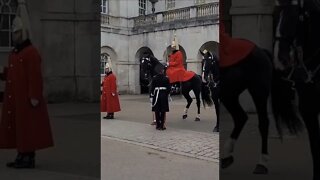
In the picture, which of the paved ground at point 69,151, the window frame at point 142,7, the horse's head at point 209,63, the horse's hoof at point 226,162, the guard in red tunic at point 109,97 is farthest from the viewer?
the window frame at point 142,7

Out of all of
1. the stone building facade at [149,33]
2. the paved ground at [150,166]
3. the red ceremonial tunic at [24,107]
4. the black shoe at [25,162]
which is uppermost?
the stone building facade at [149,33]

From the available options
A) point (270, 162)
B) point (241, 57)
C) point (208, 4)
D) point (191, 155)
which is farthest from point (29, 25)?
point (208, 4)

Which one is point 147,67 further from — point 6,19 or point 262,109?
point 262,109

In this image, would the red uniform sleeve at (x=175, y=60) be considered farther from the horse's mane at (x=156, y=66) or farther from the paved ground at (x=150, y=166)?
the paved ground at (x=150, y=166)

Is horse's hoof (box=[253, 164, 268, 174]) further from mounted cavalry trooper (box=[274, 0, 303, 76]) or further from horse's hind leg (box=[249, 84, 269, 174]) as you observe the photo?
mounted cavalry trooper (box=[274, 0, 303, 76])

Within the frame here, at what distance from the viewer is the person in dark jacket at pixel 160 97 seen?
37.9 ft

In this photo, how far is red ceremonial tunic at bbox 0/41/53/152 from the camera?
4035 mm

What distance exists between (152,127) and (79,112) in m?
7.78

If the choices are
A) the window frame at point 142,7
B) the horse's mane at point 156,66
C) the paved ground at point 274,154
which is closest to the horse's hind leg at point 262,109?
the paved ground at point 274,154

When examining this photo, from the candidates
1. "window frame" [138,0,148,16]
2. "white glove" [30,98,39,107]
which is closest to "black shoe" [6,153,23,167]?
"white glove" [30,98,39,107]

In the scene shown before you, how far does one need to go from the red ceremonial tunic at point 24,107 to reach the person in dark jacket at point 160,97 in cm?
735

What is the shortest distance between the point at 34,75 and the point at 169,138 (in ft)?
20.2

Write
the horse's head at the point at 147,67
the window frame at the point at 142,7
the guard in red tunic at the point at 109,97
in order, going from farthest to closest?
the window frame at the point at 142,7, the guard in red tunic at the point at 109,97, the horse's head at the point at 147,67

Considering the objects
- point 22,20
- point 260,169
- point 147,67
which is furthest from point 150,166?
point 147,67
